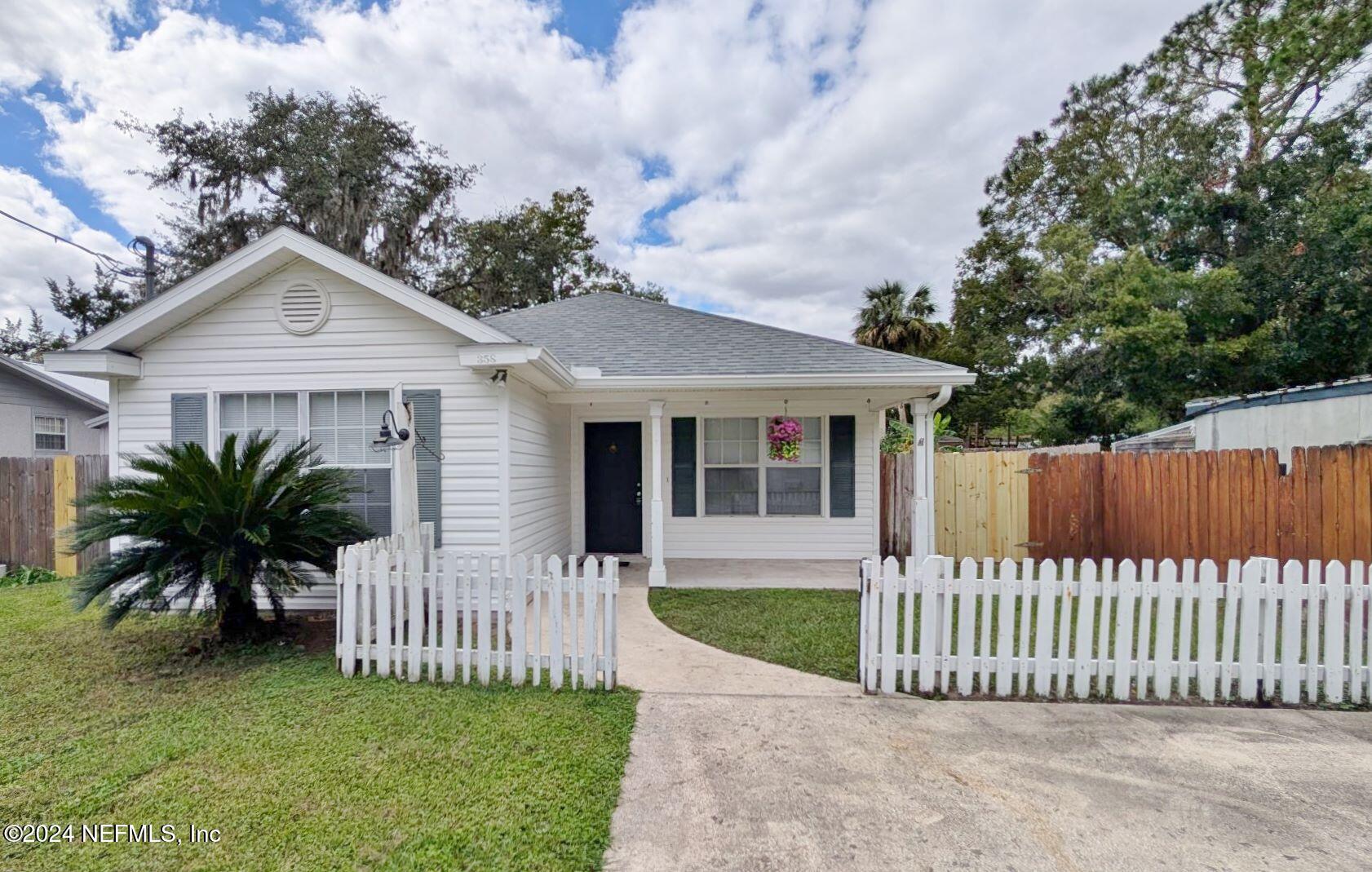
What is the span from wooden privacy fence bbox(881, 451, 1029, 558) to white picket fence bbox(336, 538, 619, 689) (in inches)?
220

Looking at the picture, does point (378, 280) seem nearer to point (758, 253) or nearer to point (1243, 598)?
point (1243, 598)

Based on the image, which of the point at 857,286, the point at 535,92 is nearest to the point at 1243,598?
the point at 535,92

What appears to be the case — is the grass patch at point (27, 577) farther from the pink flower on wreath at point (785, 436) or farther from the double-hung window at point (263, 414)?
the pink flower on wreath at point (785, 436)

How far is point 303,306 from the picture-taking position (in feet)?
18.7

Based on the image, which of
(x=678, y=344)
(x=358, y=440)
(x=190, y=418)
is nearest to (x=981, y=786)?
(x=358, y=440)

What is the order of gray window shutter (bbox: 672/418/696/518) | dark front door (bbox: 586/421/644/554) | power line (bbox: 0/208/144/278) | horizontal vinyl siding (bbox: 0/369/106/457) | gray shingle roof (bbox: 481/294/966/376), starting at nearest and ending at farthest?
gray shingle roof (bbox: 481/294/966/376) → gray window shutter (bbox: 672/418/696/518) → dark front door (bbox: 586/421/644/554) → power line (bbox: 0/208/144/278) → horizontal vinyl siding (bbox: 0/369/106/457)

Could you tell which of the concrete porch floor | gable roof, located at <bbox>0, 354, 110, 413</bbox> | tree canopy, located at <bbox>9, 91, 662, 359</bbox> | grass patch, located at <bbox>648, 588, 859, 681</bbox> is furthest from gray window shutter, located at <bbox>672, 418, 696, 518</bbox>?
tree canopy, located at <bbox>9, 91, 662, 359</bbox>

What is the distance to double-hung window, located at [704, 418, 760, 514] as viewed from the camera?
8164 mm

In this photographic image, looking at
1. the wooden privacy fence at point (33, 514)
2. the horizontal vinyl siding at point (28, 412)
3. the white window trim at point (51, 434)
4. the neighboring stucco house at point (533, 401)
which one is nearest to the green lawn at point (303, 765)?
the neighboring stucco house at point (533, 401)

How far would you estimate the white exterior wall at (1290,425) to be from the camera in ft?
20.3

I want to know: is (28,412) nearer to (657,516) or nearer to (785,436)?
(657,516)

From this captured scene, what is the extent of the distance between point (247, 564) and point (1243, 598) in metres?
6.61

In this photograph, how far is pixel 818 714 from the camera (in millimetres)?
3473

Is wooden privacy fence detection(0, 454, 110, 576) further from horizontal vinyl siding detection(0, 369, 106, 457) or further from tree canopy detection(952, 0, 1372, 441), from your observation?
tree canopy detection(952, 0, 1372, 441)
